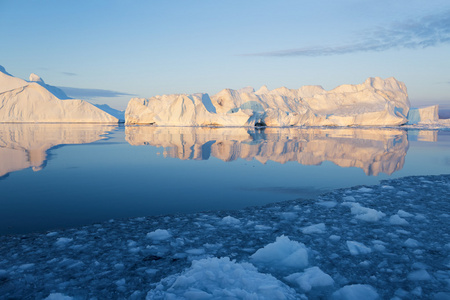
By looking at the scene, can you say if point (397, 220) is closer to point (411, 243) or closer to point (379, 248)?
point (411, 243)

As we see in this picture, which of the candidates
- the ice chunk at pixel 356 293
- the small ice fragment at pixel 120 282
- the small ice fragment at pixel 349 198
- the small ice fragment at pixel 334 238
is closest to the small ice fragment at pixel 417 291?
the ice chunk at pixel 356 293

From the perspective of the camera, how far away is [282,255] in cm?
255

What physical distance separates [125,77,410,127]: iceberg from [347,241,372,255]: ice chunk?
107 ft

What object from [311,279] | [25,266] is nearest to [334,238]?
[311,279]

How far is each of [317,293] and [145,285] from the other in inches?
49.7

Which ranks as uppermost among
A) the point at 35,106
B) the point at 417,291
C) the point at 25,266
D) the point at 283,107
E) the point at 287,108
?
the point at 35,106

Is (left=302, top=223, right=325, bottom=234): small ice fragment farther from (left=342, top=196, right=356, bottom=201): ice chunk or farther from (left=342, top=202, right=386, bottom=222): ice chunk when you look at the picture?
(left=342, top=196, right=356, bottom=201): ice chunk

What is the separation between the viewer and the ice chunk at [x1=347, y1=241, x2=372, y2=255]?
2.65m

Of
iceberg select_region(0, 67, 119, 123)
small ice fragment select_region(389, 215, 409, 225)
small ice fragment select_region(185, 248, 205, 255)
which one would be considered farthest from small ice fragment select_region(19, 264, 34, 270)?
iceberg select_region(0, 67, 119, 123)

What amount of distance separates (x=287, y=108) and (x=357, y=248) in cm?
5216

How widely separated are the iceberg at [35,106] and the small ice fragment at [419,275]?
63352 millimetres

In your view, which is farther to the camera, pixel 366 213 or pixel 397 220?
pixel 366 213

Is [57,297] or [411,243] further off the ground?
[57,297]

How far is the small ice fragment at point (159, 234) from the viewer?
2.93 meters
